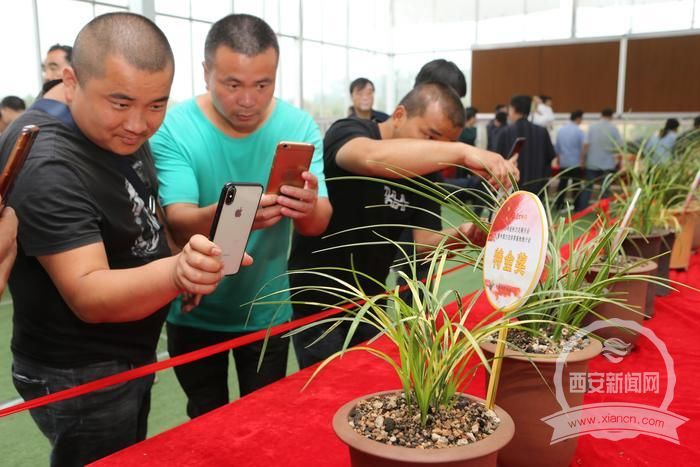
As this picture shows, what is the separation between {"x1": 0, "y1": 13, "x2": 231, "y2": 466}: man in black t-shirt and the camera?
1.03m

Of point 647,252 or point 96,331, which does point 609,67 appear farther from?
point 96,331

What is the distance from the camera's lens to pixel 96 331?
1.21 metres

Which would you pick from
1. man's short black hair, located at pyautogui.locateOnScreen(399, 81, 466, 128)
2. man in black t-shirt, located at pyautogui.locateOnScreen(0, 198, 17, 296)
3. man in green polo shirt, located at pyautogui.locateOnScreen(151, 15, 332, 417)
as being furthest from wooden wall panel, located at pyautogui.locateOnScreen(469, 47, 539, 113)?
man in black t-shirt, located at pyautogui.locateOnScreen(0, 198, 17, 296)

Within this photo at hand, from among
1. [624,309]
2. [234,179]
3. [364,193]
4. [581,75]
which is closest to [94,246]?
[234,179]

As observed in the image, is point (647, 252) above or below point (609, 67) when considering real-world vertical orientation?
below

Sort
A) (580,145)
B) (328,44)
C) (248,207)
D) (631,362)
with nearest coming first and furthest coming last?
(248,207), (631,362), (580,145), (328,44)

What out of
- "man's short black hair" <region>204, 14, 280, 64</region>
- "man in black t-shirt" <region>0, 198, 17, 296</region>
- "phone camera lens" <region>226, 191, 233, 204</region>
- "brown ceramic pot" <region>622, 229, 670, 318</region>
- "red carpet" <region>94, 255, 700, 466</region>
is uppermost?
"man's short black hair" <region>204, 14, 280, 64</region>

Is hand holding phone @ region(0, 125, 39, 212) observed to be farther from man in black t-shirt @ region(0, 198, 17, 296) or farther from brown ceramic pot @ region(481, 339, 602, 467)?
brown ceramic pot @ region(481, 339, 602, 467)

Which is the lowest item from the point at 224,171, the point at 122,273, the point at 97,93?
the point at 122,273

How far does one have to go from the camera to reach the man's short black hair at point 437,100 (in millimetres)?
1767

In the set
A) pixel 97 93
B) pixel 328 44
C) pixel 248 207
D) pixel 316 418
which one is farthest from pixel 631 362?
pixel 328 44

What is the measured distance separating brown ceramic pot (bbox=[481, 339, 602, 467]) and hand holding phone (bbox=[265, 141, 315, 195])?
66cm

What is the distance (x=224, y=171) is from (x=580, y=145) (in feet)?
25.8

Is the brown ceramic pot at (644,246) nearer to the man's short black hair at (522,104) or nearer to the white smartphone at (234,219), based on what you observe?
the white smartphone at (234,219)
